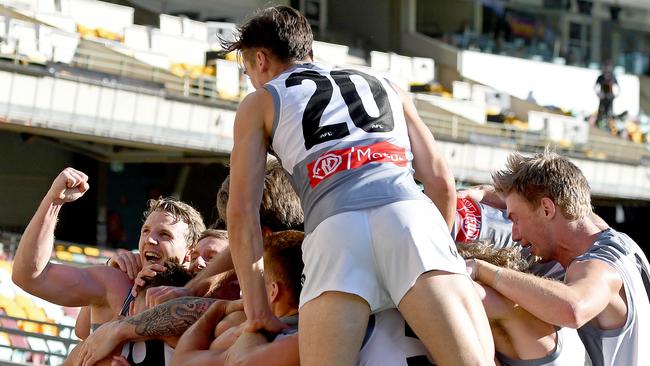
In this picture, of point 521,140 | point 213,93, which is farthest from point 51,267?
point 521,140

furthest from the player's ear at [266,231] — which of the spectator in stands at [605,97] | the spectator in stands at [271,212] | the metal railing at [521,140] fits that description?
the spectator in stands at [605,97]

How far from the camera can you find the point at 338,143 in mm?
3807

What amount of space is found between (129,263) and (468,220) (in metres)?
1.47

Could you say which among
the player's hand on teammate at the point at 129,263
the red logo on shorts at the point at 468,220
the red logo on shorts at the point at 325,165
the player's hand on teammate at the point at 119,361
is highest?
the red logo on shorts at the point at 325,165

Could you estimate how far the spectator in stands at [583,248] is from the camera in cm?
413

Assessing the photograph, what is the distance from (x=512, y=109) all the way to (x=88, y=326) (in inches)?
905

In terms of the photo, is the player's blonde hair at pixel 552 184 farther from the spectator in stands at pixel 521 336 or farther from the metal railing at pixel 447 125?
the metal railing at pixel 447 125

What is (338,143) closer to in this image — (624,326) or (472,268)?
(472,268)

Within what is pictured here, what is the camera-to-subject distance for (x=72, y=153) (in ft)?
72.8

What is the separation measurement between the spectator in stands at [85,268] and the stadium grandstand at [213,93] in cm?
365

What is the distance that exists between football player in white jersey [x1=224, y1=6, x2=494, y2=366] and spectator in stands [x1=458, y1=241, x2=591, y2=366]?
22cm

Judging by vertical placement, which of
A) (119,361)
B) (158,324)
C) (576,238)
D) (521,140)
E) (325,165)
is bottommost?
(119,361)

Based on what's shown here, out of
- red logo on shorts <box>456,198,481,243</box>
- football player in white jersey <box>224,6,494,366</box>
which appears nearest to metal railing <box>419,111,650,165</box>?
red logo on shorts <box>456,198,481,243</box>

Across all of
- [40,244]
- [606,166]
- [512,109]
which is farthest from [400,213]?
[512,109]
